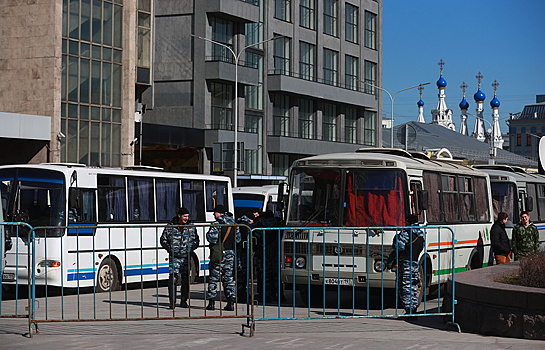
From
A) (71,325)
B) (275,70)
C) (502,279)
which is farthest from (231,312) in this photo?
(275,70)

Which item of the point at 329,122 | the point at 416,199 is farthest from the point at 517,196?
the point at 329,122

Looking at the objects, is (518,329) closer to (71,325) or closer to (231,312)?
(231,312)

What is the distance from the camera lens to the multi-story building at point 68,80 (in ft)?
117

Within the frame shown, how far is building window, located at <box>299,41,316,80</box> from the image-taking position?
5812 centimetres

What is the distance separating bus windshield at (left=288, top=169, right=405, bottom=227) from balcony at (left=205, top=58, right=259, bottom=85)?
33171 millimetres

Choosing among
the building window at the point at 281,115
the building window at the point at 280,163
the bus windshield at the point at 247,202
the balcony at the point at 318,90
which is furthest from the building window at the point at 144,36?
the building window at the point at 280,163

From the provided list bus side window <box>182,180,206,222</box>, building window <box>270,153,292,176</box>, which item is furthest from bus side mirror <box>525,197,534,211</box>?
building window <box>270,153,292,176</box>

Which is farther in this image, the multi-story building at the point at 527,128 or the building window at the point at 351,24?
the multi-story building at the point at 527,128

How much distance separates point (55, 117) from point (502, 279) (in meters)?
26.3

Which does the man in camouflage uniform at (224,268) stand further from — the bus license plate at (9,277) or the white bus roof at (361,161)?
the bus license plate at (9,277)

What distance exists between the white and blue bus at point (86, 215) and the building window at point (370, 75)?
153ft

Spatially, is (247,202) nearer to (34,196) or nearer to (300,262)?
(34,196)

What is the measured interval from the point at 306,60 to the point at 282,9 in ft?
13.3

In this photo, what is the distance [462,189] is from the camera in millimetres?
18969
